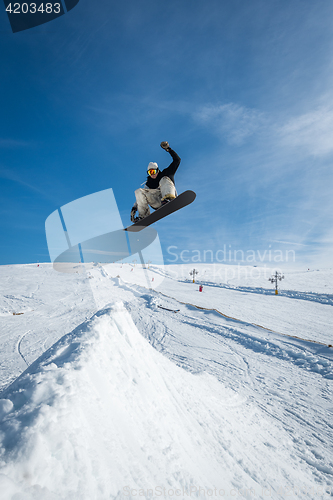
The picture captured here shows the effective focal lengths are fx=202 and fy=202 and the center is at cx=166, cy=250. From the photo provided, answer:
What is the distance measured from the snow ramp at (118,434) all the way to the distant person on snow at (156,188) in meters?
3.83

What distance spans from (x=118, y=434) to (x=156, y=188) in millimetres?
6015

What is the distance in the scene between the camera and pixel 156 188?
21.7ft

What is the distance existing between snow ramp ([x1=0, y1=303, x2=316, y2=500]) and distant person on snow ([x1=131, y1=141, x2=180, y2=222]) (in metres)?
3.83

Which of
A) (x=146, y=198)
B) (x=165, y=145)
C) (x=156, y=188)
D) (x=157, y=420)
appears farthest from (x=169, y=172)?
(x=157, y=420)

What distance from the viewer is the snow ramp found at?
1416 millimetres

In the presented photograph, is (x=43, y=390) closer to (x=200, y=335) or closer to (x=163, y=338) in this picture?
(x=163, y=338)

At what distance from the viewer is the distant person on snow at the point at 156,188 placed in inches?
229

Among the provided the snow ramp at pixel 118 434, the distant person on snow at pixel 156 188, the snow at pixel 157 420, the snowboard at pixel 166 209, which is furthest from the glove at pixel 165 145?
the snow ramp at pixel 118 434

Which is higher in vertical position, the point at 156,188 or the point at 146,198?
the point at 156,188

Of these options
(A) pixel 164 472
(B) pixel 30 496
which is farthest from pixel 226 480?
(B) pixel 30 496

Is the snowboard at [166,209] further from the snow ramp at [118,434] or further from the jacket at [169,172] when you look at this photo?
the snow ramp at [118,434]

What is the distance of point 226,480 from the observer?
2.25 meters

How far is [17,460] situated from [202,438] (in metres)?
2.33

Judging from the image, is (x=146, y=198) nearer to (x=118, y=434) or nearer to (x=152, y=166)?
(x=152, y=166)
